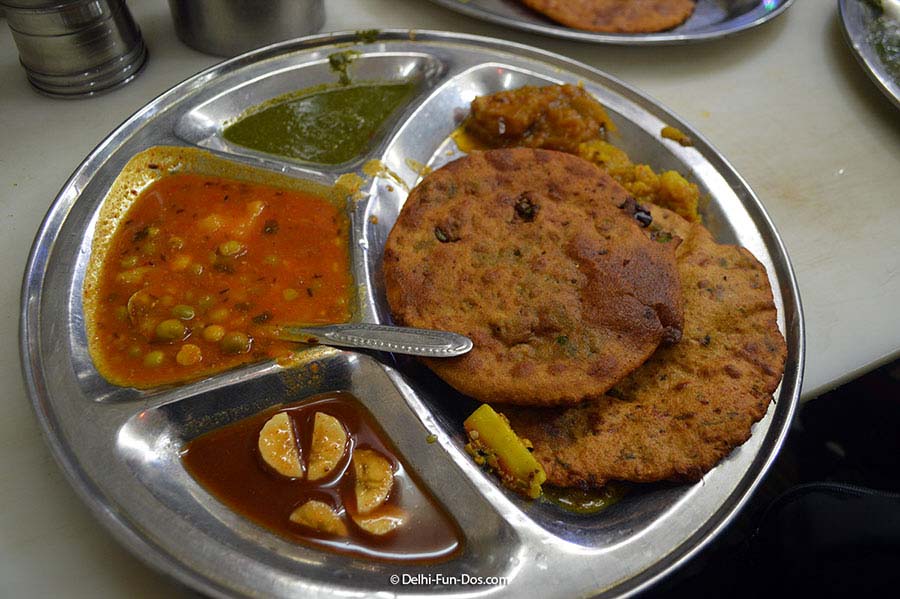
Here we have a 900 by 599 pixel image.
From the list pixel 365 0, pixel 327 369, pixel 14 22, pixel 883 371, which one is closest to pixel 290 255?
pixel 327 369

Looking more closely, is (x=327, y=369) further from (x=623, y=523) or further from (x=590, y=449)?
(x=623, y=523)

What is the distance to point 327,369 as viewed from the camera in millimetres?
2232

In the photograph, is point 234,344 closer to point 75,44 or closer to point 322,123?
point 322,123

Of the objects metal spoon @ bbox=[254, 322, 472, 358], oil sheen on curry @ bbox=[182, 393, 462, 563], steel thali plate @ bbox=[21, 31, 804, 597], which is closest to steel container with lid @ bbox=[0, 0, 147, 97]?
steel thali plate @ bbox=[21, 31, 804, 597]

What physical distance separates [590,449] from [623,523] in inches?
9.5

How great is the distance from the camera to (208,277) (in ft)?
7.94

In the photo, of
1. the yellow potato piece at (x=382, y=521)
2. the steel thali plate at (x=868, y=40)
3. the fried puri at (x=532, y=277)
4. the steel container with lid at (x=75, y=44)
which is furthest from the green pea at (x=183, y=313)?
the steel thali plate at (x=868, y=40)

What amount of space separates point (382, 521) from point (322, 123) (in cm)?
195

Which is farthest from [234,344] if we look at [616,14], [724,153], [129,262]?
[616,14]

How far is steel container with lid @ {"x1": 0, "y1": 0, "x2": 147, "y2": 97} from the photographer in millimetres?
2840

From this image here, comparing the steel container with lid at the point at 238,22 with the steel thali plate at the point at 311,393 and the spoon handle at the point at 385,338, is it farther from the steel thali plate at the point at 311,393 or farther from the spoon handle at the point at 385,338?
the spoon handle at the point at 385,338

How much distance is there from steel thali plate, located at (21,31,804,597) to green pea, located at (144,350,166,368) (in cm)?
12

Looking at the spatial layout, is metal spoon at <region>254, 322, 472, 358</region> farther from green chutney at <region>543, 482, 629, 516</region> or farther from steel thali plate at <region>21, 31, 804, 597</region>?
green chutney at <region>543, 482, 629, 516</region>

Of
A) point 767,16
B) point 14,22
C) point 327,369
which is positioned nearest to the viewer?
point 327,369
